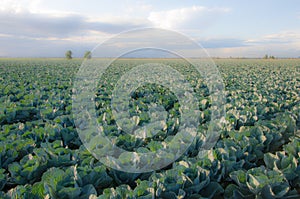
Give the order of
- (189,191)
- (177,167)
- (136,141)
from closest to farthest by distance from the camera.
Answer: (189,191), (177,167), (136,141)

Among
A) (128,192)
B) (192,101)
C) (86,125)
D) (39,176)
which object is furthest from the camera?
(192,101)

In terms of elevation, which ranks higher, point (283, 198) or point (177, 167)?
point (177, 167)

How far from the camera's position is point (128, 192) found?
8.25 feet

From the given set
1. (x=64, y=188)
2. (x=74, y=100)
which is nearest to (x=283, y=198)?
(x=64, y=188)

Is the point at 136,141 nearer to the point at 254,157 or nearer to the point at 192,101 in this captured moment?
the point at 254,157

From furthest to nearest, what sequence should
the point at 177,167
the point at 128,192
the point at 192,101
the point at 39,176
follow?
the point at 192,101 < the point at 39,176 < the point at 177,167 < the point at 128,192

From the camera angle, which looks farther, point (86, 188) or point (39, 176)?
point (39, 176)

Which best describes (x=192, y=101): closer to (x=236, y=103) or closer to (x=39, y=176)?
(x=236, y=103)

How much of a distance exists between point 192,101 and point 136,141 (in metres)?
3.38

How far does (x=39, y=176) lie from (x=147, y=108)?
11.5ft

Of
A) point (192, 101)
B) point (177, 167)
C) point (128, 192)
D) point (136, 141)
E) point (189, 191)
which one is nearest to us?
point (128, 192)

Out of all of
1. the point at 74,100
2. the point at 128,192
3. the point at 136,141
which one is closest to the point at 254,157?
the point at 136,141

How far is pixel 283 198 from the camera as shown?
2908 millimetres

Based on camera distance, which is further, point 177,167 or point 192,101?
point 192,101
